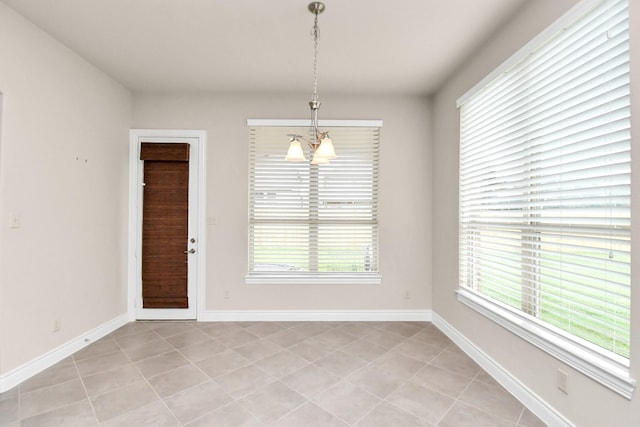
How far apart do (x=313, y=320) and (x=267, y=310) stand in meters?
0.58

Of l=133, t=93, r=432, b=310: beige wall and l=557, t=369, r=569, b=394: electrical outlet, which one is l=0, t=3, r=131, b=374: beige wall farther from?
l=557, t=369, r=569, b=394: electrical outlet

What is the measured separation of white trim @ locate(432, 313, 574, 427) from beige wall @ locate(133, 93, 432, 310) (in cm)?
88

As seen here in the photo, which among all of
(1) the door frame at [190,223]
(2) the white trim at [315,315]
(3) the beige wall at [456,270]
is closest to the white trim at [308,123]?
(1) the door frame at [190,223]

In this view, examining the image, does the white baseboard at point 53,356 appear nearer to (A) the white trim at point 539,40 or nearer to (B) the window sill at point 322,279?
(B) the window sill at point 322,279

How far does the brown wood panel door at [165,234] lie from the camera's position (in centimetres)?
372

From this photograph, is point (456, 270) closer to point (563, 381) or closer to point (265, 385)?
point (563, 381)

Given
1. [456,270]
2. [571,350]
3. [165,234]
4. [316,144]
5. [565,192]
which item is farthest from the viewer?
[165,234]

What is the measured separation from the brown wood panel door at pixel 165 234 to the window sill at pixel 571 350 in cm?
335

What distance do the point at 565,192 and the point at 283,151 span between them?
2.82m

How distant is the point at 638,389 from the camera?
1410 mm

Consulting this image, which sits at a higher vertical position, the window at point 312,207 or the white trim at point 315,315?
the window at point 312,207

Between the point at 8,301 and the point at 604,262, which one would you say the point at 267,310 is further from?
the point at 604,262

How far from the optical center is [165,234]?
147 inches

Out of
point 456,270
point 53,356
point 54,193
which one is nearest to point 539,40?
point 456,270
